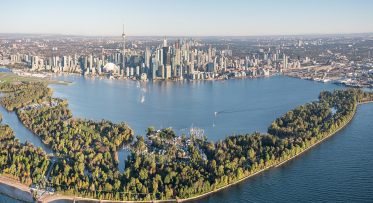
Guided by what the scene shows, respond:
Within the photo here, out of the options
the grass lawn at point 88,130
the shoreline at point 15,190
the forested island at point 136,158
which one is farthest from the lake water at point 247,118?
the shoreline at point 15,190

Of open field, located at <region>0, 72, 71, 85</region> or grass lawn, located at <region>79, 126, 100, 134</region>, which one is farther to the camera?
open field, located at <region>0, 72, 71, 85</region>

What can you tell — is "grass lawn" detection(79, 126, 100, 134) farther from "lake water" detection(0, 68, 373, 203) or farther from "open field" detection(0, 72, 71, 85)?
"open field" detection(0, 72, 71, 85)

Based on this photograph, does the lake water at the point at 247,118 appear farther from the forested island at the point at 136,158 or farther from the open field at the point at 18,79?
the open field at the point at 18,79

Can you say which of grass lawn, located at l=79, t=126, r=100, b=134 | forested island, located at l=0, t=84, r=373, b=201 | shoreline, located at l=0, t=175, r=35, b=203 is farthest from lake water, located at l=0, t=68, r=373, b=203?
shoreline, located at l=0, t=175, r=35, b=203

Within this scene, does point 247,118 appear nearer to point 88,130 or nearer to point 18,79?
point 88,130

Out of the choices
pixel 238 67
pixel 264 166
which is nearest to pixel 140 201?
pixel 264 166

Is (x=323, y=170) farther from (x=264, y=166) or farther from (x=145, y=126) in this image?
(x=145, y=126)
